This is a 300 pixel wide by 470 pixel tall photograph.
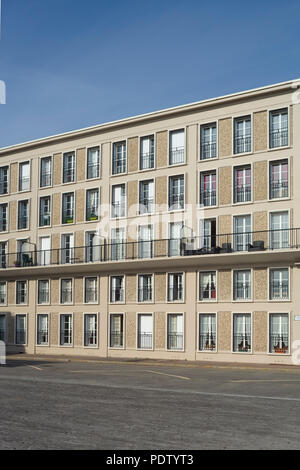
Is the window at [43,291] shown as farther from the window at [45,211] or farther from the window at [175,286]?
the window at [175,286]

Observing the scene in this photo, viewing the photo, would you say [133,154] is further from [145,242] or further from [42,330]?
[42,330]

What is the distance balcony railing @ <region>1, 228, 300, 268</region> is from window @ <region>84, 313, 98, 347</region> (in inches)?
141

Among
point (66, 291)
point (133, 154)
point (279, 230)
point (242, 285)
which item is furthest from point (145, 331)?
point (133, 154)

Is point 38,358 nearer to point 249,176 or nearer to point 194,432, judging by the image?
point 249,176

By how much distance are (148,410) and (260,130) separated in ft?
73.8

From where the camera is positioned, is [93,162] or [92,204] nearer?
[92,204]

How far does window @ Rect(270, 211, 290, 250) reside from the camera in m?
32.8

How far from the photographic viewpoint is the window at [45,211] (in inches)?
1686

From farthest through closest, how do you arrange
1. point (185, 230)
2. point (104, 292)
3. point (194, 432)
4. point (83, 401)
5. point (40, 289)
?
point (40, 289)
point (104, 292)
point (185, 230)
point (83, 401)
point (194, 432)

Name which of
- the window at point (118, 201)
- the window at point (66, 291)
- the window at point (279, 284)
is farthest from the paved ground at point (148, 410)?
the window at point (118, 201)

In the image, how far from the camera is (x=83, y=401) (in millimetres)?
17016

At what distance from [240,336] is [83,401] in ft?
59.6

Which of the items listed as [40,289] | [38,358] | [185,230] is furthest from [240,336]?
[40,289]

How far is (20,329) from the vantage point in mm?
43031
